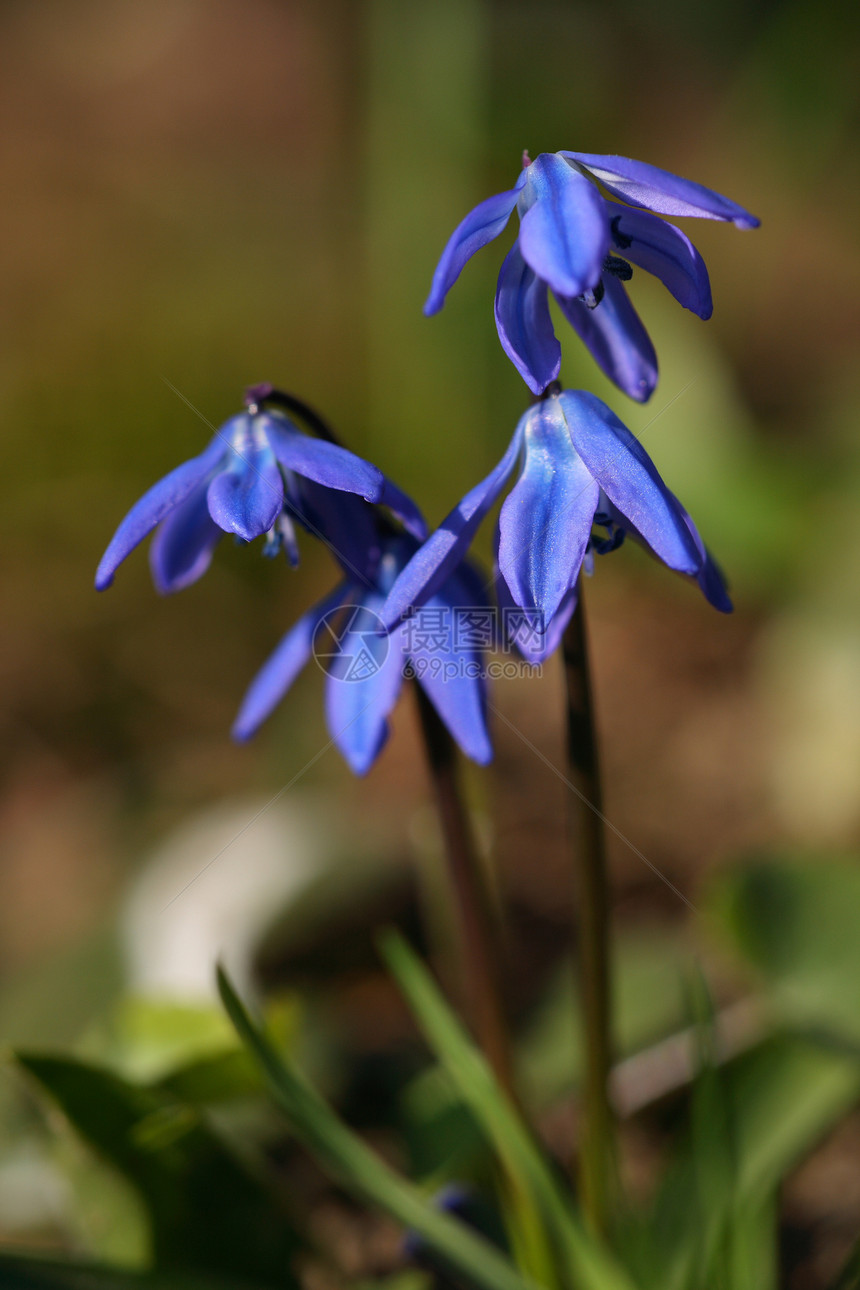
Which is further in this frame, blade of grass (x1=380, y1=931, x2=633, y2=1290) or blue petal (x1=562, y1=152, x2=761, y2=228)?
blade of grass (x1=380, y1=931, x2=633, y2=1290)

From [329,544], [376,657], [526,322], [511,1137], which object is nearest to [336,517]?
[329,544]

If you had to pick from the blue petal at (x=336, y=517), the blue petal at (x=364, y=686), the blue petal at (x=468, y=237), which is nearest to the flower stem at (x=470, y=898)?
the blue petal at (x=364, y=686)

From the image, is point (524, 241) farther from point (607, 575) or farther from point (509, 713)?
point (607, 575)

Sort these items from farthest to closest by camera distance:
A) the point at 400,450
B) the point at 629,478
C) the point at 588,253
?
the point at 400,450 < the point at 629,478 < the point at 588,253

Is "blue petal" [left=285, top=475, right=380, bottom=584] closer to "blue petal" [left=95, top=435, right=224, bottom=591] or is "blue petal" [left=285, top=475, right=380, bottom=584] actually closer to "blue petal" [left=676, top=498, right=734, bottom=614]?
"blue petal" [left=95, top=435, right=224, bottom=591]

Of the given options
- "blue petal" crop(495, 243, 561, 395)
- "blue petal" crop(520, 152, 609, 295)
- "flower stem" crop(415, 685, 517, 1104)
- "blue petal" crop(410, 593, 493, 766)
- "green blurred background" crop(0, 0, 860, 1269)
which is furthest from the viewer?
"green blurred background" crop(0, 0, 860, 1269)

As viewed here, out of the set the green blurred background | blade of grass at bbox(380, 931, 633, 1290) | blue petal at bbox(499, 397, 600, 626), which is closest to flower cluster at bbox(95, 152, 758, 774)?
blue petal at bbox(499, 397, 600, 626)

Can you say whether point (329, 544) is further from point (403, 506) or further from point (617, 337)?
point (617, 337)
